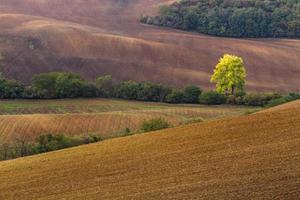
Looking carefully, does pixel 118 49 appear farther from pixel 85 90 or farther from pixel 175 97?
pixel 175 97

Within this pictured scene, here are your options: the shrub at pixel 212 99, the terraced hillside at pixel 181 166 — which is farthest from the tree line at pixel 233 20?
the terraced hillside at pixel 181 166

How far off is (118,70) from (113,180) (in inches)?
2398

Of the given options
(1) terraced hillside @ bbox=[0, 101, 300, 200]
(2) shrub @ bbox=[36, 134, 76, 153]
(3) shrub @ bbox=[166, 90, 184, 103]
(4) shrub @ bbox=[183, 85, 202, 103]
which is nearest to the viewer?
(1) terraced hillside @ bbox=[0, 101, 300, 200]

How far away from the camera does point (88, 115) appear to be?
197ft

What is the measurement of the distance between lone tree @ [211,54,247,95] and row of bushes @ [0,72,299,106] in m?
4.26

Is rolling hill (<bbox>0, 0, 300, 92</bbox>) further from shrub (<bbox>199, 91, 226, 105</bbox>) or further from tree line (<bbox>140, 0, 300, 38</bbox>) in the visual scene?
shrub (<bbox>199, 91, 226, 105</bbox>)

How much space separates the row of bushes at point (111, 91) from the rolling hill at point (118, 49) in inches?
212

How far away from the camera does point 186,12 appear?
110m

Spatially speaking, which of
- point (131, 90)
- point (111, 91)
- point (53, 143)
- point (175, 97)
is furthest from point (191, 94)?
point (53, 143)

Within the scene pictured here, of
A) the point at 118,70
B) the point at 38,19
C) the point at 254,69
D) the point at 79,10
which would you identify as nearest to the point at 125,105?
the point at 118,70

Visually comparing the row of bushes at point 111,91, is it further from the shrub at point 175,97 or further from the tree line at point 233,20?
the tree line at point 233,20

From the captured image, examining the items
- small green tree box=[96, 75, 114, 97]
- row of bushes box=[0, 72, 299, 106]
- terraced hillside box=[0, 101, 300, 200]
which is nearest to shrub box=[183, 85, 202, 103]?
row of bushes box=[0, 72, 299, 106]

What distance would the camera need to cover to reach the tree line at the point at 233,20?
357 feet

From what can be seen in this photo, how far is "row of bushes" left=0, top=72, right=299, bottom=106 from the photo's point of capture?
238 feet
